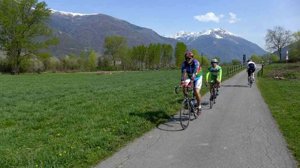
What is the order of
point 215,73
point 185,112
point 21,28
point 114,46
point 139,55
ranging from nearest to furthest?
point 185,112 → point 215,73 → point 21,28 → point 114,46 → point 139,55

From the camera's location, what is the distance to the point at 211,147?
26.0 ft

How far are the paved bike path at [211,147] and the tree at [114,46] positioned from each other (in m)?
100

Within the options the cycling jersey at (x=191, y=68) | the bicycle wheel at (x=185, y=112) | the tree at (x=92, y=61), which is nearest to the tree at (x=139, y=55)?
the tree at (x=92, y=61)

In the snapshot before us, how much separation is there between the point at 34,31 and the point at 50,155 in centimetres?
6088

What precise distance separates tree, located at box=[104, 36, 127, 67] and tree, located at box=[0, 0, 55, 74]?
45384 mm

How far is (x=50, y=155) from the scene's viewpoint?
6934mm

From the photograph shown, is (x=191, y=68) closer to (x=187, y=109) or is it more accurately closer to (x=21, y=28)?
(x=187, y=109)

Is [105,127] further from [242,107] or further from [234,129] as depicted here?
[242,107]

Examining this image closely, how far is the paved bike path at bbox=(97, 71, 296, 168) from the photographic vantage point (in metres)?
6.84

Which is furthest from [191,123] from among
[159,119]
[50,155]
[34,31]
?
[34,31]

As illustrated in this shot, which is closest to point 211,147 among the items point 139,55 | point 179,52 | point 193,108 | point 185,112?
point 185,112

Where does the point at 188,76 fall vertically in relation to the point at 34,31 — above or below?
below

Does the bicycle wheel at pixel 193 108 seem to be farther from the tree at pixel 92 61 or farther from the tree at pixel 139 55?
the tree at pixel 139 55

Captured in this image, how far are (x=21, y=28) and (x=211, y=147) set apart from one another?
6006 centimetres
